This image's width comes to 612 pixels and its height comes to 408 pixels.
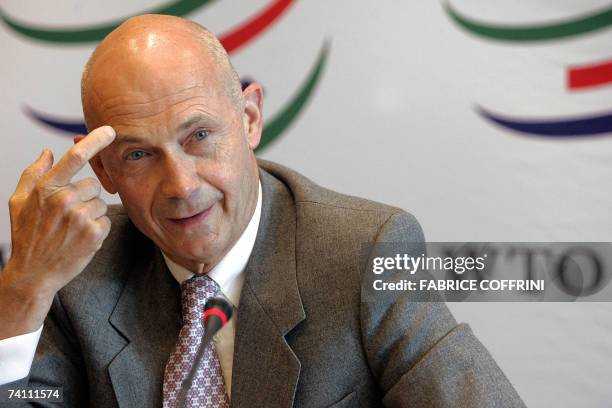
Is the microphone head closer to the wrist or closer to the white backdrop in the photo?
the wrist

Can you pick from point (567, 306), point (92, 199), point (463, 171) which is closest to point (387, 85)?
point (463, 171)

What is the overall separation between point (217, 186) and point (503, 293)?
4.35 ft

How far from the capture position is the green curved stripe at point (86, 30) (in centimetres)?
289

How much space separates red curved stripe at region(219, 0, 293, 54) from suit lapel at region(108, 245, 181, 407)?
1099 millimetres

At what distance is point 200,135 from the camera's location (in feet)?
5.51

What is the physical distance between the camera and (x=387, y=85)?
271 cm

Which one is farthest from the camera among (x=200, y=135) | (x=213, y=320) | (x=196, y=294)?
(x=196, y=294)

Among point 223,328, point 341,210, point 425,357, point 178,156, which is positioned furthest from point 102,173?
point 425,357

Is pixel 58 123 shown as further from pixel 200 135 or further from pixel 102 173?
pixel 200 135

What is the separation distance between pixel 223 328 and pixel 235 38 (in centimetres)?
134

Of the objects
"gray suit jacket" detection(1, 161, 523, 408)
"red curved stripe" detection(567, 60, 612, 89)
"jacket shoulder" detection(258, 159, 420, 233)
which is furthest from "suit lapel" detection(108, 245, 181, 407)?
"red curved stripe" detection(567, 60, 612, 89)

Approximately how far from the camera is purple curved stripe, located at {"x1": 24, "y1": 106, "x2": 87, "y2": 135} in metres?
2.95

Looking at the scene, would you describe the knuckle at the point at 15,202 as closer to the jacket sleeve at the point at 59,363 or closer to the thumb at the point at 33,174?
the thumb at the point at 33,174

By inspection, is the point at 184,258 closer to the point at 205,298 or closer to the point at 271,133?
the point at 205,298
